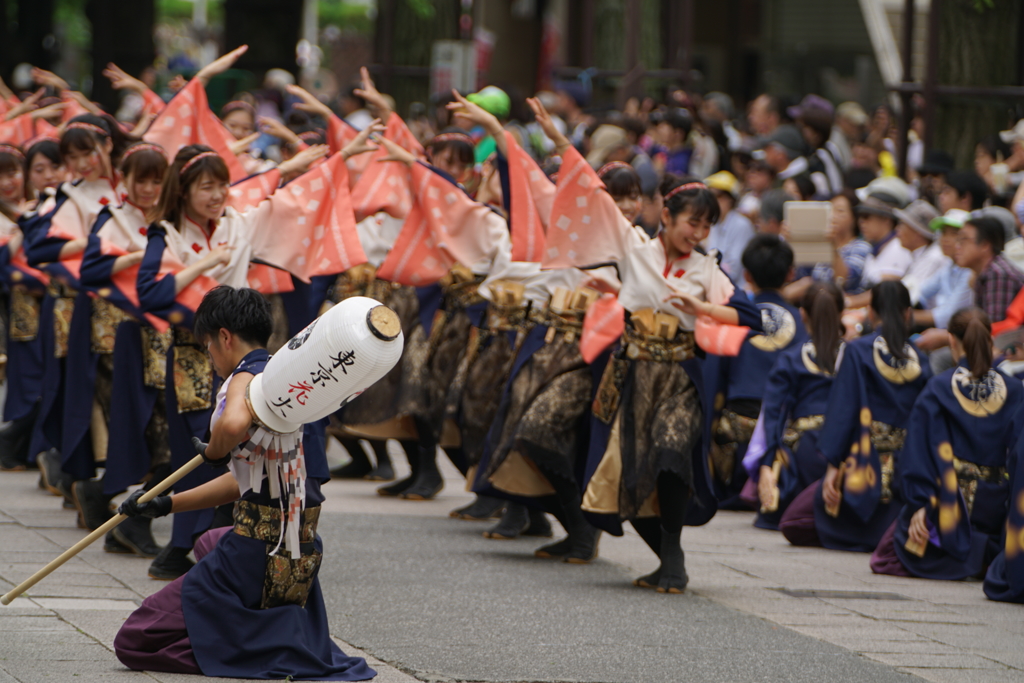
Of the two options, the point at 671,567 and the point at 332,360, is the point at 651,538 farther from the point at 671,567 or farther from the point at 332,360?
the point at 332,360

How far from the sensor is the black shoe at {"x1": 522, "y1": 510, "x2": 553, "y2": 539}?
7648 mm

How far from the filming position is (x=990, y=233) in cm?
828

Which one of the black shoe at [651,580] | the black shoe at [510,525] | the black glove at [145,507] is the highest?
the black glove at [145,507]

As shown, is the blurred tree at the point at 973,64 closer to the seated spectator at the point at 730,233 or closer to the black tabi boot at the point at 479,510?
the seated spectator at the point at 730,233

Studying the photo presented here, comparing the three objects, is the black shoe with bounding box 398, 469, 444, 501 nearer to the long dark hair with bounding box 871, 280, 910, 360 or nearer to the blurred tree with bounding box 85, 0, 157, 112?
the long dark hair with bounding box 871, 280, 910, 360

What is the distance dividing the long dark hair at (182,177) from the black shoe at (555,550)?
230 centimetres

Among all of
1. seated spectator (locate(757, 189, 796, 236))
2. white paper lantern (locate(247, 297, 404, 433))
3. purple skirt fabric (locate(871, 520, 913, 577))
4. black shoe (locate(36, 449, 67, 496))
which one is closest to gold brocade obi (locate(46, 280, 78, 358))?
black shoe (locate(36, 449, 67, 496))

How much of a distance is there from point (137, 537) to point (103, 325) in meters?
1.02

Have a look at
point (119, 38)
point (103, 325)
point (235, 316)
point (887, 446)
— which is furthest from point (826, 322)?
point (119, 38)

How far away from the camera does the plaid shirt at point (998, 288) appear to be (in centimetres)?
815

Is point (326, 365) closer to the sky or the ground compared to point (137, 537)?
closer to the sky

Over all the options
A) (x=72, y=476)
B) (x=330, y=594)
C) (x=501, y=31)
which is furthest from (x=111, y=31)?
(x=330, y=594)

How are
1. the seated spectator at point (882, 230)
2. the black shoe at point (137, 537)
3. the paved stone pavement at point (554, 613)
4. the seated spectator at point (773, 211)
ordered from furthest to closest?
the seated spectator at point (773, 211) < the seated spectator at point (882, 230) < the black shoe at point (137, 537) < the paved stone pavement at point (554, 613)

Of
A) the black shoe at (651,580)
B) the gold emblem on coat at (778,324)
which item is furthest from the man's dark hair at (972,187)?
the black shoe at (651,580)
